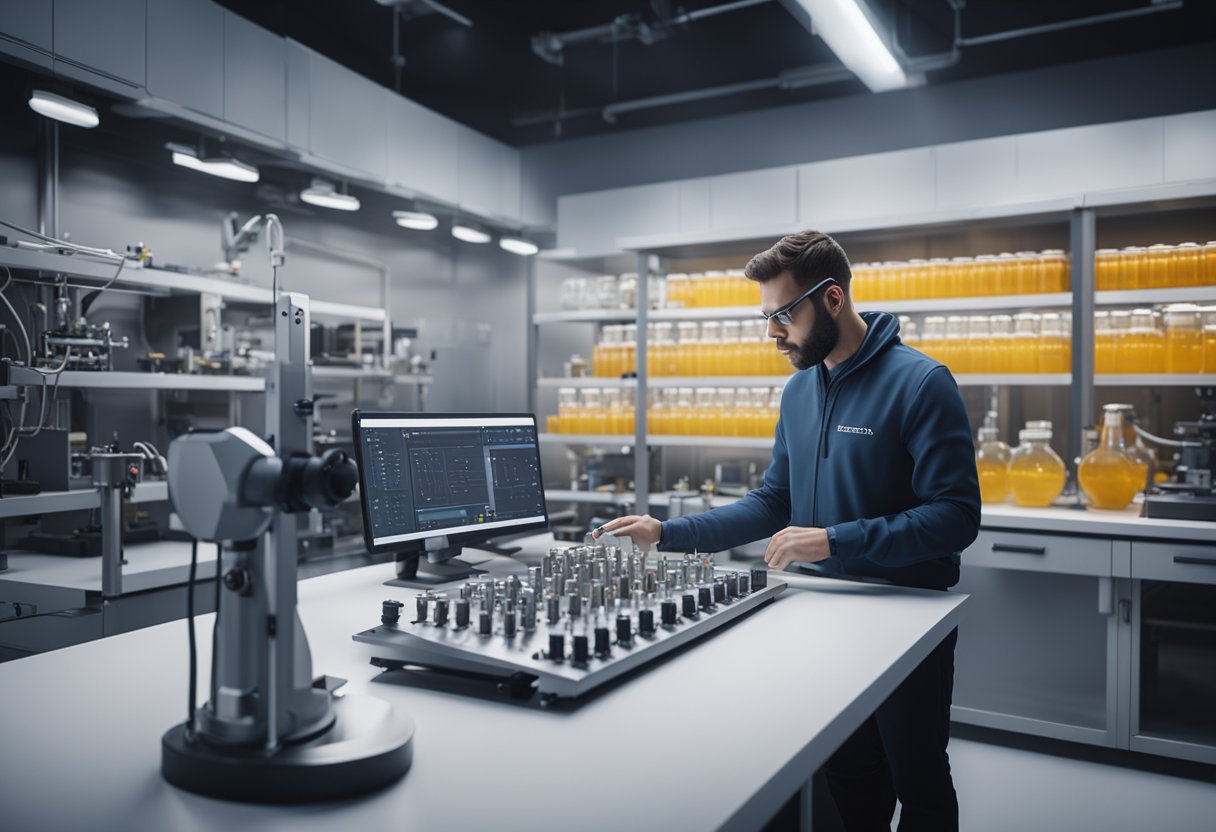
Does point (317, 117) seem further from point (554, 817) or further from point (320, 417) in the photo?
point (554, 817)

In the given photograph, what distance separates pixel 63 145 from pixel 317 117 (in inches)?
40.9

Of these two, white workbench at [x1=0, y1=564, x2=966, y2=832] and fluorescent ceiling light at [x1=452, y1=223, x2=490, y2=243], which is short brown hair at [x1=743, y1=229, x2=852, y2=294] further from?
fluorescent ceiling light at [x1=452, y1=223, x2=490, y2=243]

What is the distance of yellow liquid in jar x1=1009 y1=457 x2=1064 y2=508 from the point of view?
311cm

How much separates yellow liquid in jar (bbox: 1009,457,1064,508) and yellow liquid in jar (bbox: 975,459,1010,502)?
65mm

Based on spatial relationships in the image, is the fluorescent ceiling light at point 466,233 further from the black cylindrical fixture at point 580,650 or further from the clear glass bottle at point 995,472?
the black cylindrical fixture at point 580,650

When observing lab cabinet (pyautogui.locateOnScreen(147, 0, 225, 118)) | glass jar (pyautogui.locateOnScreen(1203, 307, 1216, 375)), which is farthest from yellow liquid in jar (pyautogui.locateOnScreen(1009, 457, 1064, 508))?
lab cabinet (pyautogui.locateOnScreen(147, 0, 225, 118))

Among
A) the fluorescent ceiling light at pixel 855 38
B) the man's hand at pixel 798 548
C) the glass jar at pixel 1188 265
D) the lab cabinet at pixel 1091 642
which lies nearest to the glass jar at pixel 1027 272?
the glass jar at pixel 1188 265

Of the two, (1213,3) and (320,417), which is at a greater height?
(1213,3)

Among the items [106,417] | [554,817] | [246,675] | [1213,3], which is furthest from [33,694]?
[1213,3]

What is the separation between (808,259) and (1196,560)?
1.78 m

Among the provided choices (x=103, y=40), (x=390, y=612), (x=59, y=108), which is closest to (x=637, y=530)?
(x=390, y=612)

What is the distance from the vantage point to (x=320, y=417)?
4652 mm

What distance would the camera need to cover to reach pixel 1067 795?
102 inches

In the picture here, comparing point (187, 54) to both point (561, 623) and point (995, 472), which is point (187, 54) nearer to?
point (561, 623)
